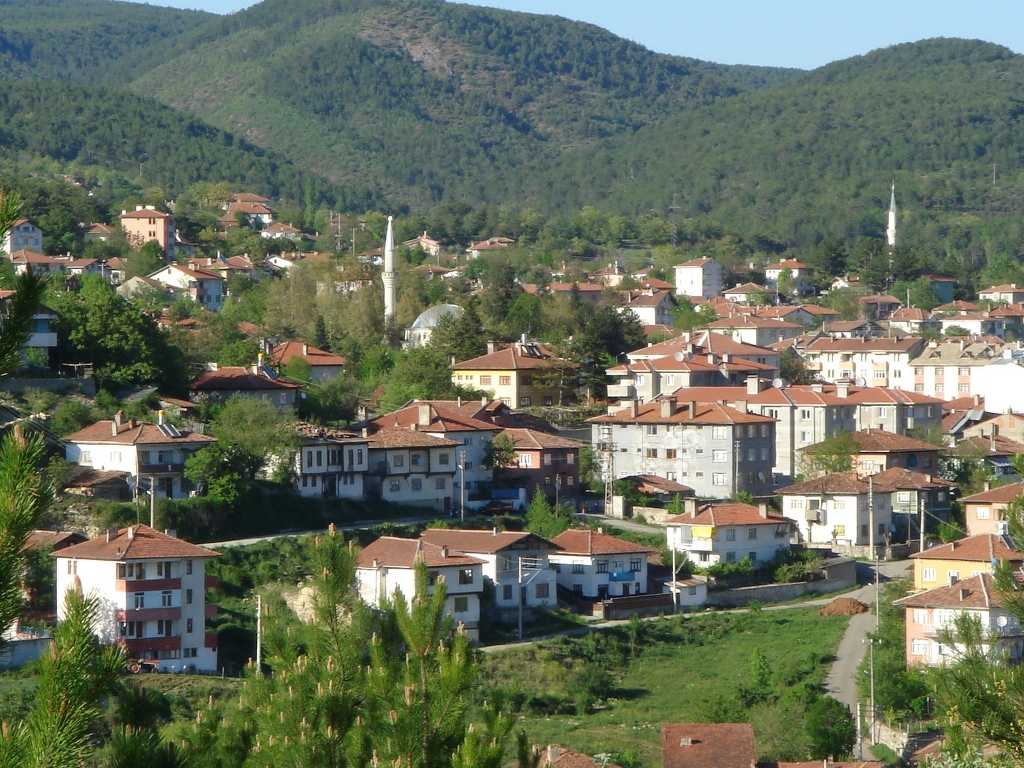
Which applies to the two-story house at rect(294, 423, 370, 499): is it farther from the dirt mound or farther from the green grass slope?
the green grass slope

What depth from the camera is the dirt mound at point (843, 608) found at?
36.4 m

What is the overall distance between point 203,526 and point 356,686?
25.6 m

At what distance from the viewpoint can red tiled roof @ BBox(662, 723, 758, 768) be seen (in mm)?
24453

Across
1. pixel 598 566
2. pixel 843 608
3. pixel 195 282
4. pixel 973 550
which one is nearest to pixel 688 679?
pixel 598 566

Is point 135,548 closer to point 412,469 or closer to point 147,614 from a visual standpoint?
point 147,614

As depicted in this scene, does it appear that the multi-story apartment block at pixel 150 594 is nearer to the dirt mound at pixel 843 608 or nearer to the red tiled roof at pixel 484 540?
the red tiled roof at pixel 484 540

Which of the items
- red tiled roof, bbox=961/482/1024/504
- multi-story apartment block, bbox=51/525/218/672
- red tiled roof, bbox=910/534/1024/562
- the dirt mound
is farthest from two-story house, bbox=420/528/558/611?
red tiled roof, bbox=961/482/1024/504

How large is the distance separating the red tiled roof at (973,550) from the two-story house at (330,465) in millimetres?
12379

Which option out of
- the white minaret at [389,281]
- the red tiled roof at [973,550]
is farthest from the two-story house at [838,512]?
the white minaret at [389,281]

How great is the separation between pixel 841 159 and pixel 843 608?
4518 inches

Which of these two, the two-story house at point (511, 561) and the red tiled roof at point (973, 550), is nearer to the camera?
the two-story house at point (511, 561)

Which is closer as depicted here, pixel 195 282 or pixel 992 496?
pixel 992 496

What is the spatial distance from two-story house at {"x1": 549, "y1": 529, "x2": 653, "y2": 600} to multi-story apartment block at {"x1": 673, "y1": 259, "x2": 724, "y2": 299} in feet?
162

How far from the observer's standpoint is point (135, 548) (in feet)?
96.8
